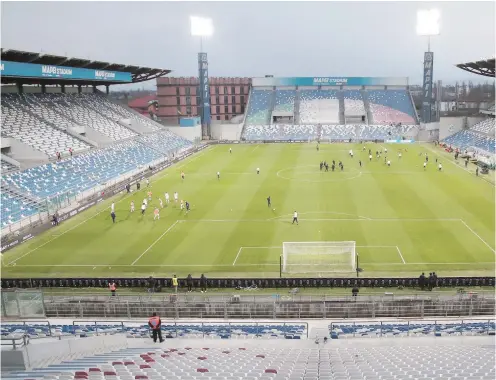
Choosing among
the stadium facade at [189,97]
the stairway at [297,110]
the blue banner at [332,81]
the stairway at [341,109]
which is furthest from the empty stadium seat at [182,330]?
the blue banner at [332,81]

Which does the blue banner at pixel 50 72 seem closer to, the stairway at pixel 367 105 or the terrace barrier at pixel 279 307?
the terrace barrier at pixel 279 307

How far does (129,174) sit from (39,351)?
118ft

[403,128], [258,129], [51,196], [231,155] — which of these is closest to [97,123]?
[231,155]

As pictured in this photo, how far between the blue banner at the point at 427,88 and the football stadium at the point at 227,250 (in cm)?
810

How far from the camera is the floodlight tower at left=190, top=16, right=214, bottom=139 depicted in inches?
2926

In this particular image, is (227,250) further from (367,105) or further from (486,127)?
(367,105)

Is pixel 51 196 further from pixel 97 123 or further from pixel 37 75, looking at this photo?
pixel 97 123

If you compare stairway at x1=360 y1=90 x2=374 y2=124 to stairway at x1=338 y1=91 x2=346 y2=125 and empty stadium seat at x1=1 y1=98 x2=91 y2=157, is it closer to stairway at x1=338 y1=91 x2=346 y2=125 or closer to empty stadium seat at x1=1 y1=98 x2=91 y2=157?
stairway at x1=338 y1=91 x2=346 y2=125

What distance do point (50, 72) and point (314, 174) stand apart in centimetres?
2797

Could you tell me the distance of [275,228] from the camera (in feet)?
90.7

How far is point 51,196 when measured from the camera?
33312mm

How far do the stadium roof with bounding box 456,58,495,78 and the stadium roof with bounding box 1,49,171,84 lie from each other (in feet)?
142

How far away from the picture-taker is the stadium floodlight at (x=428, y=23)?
68.6 m

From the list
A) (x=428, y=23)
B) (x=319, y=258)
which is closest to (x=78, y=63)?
(x=319, y=258)
